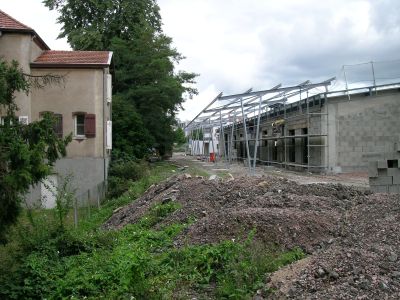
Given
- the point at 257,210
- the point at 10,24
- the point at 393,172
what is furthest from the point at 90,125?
the point at 257,210

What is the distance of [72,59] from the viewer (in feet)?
84.7

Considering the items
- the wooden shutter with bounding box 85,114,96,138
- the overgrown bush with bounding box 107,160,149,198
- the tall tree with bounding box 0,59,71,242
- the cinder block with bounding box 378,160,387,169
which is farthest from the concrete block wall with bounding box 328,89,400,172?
the tall tree with bounding box 0,59,71,242

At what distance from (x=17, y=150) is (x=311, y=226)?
539cm

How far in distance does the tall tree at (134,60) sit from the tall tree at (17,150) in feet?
74.9

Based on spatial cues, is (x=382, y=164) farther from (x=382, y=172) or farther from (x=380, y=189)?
(x=380, y=189)

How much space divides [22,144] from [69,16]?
3427cm

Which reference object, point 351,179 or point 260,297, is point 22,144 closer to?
point 260,297

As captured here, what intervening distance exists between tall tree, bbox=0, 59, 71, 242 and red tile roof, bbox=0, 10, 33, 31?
15.4 metres

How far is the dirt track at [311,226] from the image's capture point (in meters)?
6.40

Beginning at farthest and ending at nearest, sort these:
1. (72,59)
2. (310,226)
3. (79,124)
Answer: (79,124) < (72,59) < (310,226)

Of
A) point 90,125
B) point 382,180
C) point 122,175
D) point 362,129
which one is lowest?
point 122,175

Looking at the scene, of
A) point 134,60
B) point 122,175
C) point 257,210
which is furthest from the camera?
point 134,60

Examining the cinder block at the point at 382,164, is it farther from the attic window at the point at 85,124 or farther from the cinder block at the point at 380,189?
the attic window at the point at 85,124

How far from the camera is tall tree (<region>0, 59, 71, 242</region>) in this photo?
7.48 m
